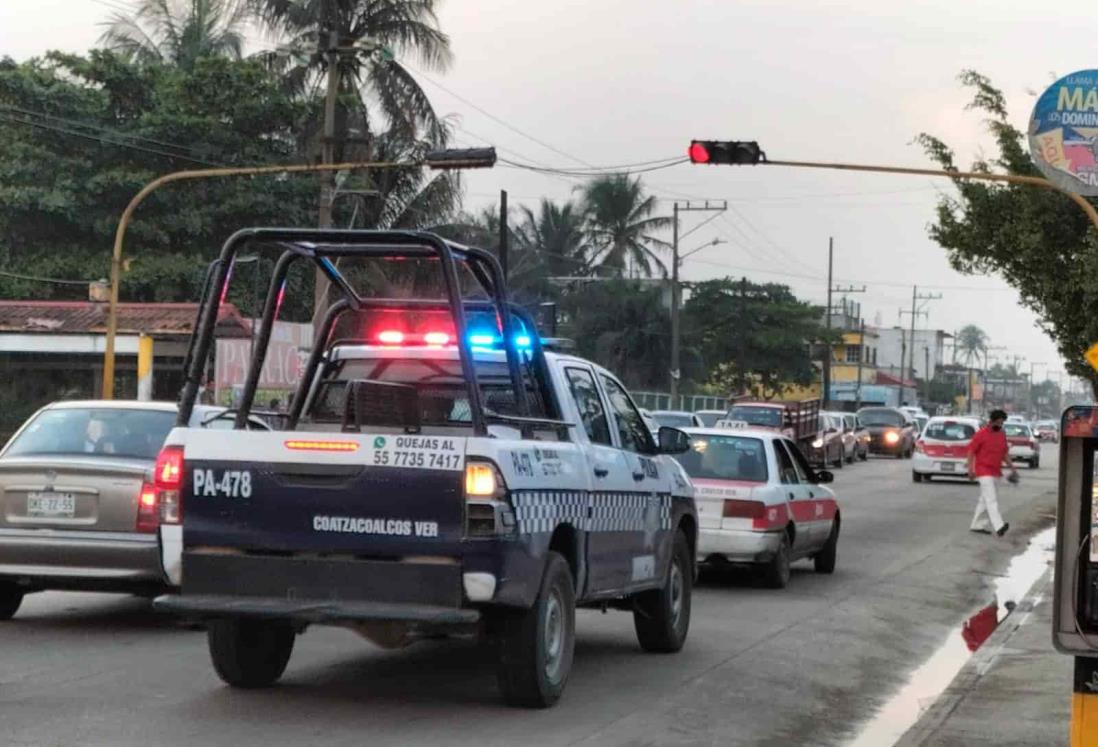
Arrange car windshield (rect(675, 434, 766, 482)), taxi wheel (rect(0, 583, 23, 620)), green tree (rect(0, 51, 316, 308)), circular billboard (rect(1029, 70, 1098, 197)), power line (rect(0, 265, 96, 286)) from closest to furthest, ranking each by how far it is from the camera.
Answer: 1. taxi wheel (rect(0, 583, 23, 620))
2. car windshield (rect(675, 434, 766, 482))
3. circular billboard (rect(1029, 70, 1098, 197))
4. green tree (rect(0, 51, 316, 308))
5. power line (rect(0, 265, 96, 286))

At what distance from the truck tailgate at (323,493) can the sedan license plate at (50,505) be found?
321 centimetres

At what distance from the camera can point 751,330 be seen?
83.5m

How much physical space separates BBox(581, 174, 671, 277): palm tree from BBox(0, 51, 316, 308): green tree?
92.0ft

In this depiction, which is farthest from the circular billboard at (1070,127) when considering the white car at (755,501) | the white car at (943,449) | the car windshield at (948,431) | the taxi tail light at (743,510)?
the car windshield at (948,431)

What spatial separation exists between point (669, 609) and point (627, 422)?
140 centimetres

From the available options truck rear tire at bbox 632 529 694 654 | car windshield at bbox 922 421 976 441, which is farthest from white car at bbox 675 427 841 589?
car windshield at bbox 922 421 976 441

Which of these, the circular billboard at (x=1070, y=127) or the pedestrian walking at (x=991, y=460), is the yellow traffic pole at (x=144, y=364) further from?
the circular billboard at (x=1070, y=127)

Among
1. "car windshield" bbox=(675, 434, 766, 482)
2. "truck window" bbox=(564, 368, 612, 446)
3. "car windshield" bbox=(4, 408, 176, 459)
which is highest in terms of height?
"truck window" bbox=(564, 368, 612, 446)

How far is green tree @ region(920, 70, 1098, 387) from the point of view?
2694cm

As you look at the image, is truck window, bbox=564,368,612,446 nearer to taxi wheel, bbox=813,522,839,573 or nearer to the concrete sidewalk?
the concrete sidewalk

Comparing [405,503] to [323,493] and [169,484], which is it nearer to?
[323,493]

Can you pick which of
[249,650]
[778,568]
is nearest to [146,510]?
[249,650]

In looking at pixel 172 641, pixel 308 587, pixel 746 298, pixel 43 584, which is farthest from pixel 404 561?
pixel 746 298

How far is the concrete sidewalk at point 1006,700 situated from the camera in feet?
29.4
